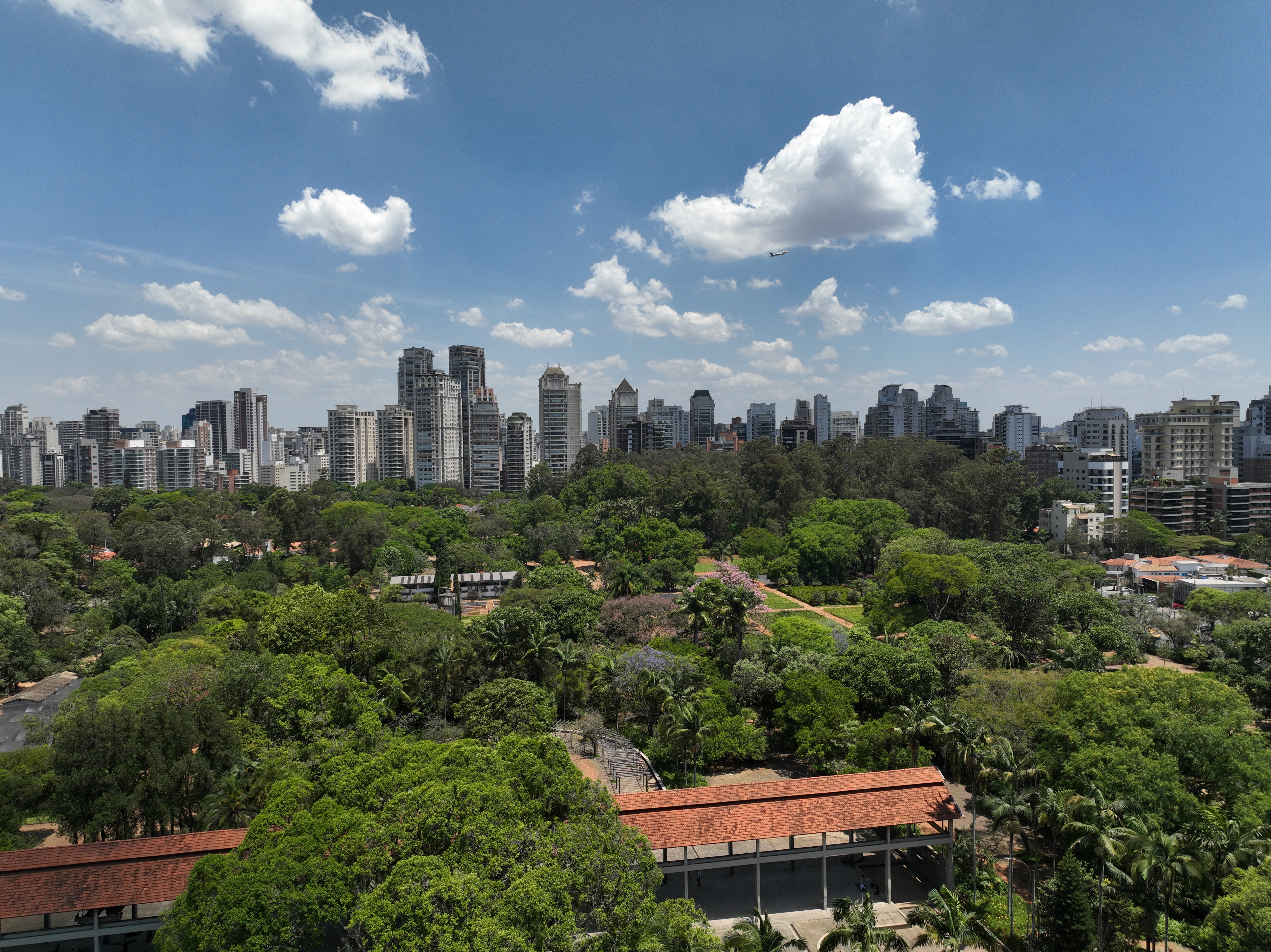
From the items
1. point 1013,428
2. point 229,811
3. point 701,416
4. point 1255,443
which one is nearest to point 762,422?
point 701,416

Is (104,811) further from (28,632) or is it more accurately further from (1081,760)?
(1081,760)

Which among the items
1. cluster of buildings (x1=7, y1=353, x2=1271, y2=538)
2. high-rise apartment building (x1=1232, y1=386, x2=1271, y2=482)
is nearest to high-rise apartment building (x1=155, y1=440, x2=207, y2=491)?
cluster of buildings (x1=7, y1=353, x2=1271, y2=538)

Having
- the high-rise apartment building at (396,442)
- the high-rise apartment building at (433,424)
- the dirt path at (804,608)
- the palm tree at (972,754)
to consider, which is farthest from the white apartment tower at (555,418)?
the palm tree at (972,754)

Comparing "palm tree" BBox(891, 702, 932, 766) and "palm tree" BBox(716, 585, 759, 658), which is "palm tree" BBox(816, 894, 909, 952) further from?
"palm tree" BBox(716, 585, 759, 658)

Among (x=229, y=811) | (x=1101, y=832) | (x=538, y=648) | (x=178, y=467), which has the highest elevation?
(x=178, y=467)

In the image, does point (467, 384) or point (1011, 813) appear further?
point (467, 384)

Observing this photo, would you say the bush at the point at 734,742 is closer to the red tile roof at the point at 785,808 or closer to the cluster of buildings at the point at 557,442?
the red tile roof at the point at 785,808

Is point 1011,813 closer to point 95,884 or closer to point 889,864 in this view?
point 889,864
